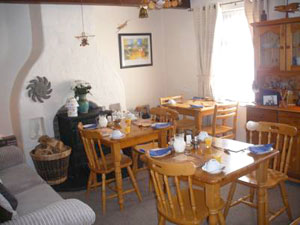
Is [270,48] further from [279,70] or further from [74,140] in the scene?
[74,140]

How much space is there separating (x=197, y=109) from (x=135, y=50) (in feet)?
5.98

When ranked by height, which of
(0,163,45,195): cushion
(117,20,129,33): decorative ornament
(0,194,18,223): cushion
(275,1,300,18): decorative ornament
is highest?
(117,20,129,33): decorative ornament

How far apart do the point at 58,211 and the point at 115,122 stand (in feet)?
6.35

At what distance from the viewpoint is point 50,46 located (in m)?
4.64

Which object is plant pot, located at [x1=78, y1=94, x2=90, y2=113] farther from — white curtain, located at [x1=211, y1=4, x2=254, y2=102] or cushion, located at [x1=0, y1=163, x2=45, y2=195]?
white curtain, located at [x1=211, y1=4, x2=254, y2=102]

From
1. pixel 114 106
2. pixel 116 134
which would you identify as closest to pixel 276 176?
pixel 116 134

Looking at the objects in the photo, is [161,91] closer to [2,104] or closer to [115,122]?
[115,122]

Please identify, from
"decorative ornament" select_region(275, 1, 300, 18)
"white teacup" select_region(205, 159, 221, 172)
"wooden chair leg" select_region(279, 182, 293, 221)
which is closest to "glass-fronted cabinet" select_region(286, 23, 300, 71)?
"decorative ornament" select_region(275, 1, 300, 18)

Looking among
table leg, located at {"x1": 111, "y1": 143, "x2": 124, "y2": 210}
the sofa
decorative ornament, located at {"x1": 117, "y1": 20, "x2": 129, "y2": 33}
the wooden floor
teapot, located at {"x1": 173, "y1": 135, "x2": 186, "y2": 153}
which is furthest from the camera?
decorative ornament, located at {"x1": 117, "y1": 20, "x2": 129, "y2": 33}

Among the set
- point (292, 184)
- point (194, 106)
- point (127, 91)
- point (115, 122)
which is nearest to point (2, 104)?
point (115, 122)

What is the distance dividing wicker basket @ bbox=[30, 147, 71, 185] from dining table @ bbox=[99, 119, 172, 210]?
791mm

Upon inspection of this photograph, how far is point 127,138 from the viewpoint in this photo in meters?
3.47

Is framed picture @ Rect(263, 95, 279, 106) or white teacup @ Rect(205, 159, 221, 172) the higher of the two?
framed picture @ Rect(263, 95, 279, 106)

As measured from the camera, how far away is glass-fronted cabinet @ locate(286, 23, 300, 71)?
395 cm
